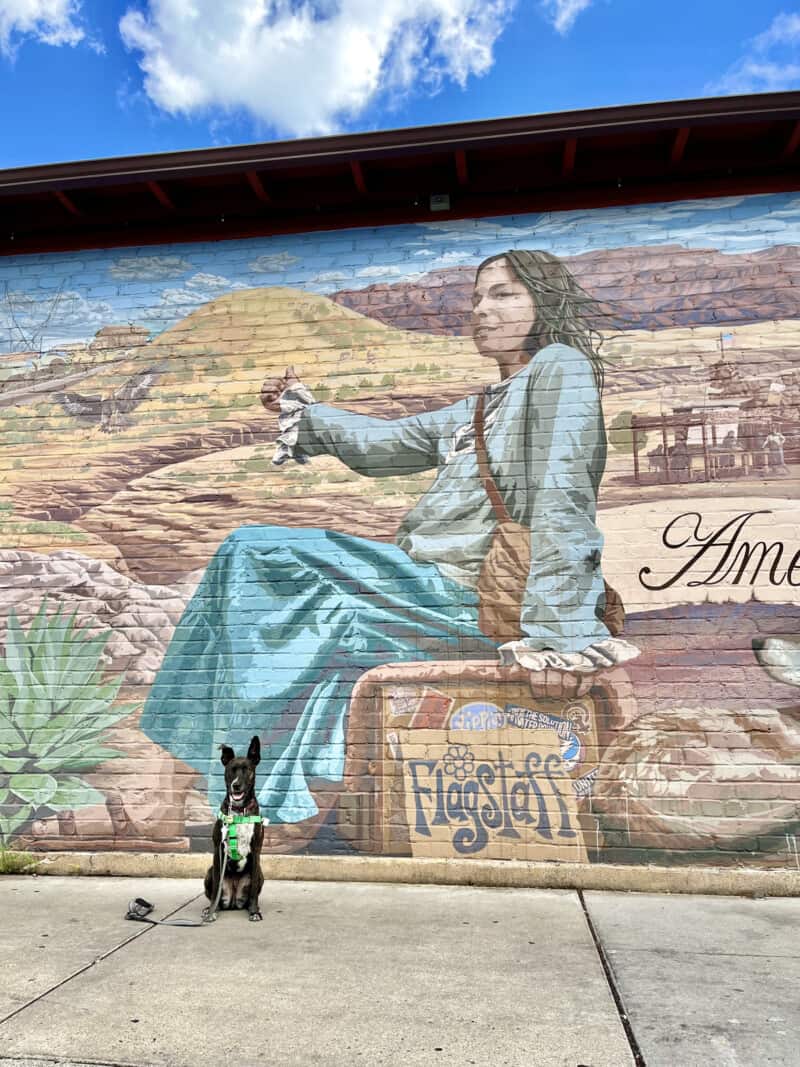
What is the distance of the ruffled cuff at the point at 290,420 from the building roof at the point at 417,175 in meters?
1.48

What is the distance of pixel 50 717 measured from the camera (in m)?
6.92

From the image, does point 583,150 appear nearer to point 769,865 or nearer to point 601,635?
point 601,635

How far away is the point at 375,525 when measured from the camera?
267 inches

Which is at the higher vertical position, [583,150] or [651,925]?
[583,150]

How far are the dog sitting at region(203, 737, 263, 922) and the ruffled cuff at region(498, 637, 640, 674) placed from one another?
6.98 feet

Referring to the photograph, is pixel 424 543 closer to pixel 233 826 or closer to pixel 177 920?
pixel 233 826

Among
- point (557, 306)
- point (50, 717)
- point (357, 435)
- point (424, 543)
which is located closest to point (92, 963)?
point (50, 717)

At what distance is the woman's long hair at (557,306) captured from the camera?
6758 mm

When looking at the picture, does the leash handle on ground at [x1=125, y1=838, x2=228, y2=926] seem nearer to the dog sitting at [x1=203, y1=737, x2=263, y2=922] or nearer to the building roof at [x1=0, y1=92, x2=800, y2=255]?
the dog sitting at [x1=203, y1=737, x2=263, y2=922]

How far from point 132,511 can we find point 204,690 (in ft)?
5.40

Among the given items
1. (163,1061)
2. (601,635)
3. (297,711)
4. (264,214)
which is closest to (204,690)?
(297,711)

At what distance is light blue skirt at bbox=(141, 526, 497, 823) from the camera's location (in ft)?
21.4

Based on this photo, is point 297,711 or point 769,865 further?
point 297,711

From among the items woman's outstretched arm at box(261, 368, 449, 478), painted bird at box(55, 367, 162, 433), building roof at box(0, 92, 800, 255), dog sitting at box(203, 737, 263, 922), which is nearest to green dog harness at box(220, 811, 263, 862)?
dog sitting at box(203, 737, 263, 922)
